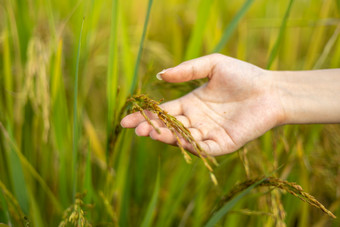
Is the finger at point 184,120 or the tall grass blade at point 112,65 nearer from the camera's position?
the tall grass blade at point 112,65

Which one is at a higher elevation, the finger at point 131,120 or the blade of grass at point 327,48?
the blade of grass at point 327,48

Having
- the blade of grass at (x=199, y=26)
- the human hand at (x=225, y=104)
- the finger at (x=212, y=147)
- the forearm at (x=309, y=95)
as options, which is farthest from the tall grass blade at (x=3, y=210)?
the forearm at (x=309, y=95)

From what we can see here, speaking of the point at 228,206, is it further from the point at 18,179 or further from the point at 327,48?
the point at 327,48

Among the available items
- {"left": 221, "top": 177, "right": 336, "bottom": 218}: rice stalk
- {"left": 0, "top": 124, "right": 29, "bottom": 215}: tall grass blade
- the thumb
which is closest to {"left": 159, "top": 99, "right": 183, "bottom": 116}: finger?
the thumb

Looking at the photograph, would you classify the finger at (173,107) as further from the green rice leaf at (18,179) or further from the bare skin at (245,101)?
the green rice leaf at (18,179)

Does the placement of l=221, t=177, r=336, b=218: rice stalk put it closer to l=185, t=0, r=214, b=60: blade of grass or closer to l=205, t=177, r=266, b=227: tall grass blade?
l=205, t=177, r=266, b=227: tall grass blade

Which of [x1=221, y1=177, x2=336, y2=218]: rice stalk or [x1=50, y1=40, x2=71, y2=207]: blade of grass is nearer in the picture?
[x1=221, y1=177, x2=336, y2=218]: rice stalk

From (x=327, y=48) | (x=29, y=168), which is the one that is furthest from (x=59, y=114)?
(x=327, y=48)

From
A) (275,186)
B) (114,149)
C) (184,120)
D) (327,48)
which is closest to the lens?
(275,186)
